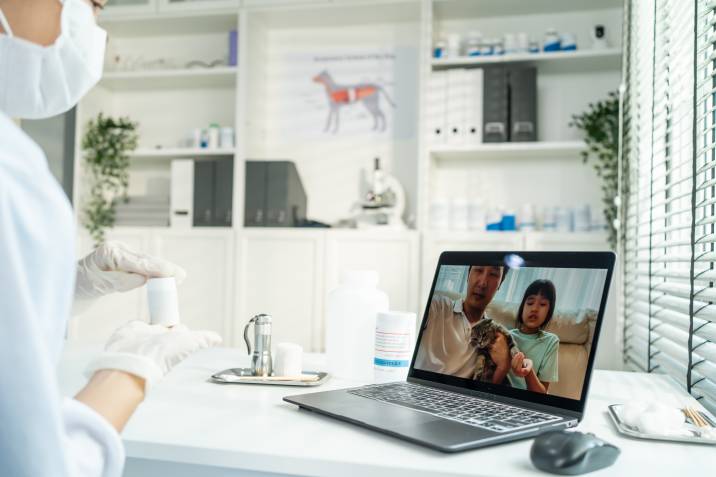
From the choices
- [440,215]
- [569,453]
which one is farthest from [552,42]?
[569,453]

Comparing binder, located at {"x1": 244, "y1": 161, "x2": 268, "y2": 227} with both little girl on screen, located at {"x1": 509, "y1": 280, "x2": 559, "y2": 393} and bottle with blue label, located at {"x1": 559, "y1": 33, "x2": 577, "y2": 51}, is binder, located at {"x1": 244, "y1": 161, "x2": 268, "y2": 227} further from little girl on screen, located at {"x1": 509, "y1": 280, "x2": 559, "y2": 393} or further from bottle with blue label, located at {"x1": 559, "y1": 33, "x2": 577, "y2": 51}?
little girl on screen, located at {"x1": 509, "y1": 280, "x2": 559, "y2": 393}

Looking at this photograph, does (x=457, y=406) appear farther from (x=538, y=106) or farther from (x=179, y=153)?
(x=179, y=153)

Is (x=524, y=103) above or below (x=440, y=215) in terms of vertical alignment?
above

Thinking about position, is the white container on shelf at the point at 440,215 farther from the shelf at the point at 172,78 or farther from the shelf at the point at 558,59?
the shelf at the point at 172,78

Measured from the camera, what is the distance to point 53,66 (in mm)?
1029

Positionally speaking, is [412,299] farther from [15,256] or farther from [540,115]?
[15,256]

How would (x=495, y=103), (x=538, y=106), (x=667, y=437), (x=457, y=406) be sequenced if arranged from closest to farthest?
(x=667, y=437) < (x=457, y=406) < (x=495, y=103) < (x=538, y=106)

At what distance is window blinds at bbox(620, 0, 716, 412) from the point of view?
1.25m

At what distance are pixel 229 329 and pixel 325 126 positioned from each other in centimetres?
114

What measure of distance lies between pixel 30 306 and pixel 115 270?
703 millimetres

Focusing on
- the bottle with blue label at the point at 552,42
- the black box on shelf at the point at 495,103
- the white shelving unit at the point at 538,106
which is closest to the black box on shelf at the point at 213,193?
the white shelving unit at the point at 538,106

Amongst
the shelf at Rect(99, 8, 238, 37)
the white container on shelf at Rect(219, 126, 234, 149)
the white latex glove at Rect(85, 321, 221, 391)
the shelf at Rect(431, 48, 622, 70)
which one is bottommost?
the white latex glove at Rect(85, 321, 221, 391)

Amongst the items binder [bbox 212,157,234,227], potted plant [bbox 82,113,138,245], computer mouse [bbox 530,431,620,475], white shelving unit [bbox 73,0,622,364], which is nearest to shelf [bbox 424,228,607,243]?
white shelving unit [bbox 73,0,622,364]

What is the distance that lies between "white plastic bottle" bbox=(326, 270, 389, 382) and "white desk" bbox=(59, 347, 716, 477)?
0.21 meters
